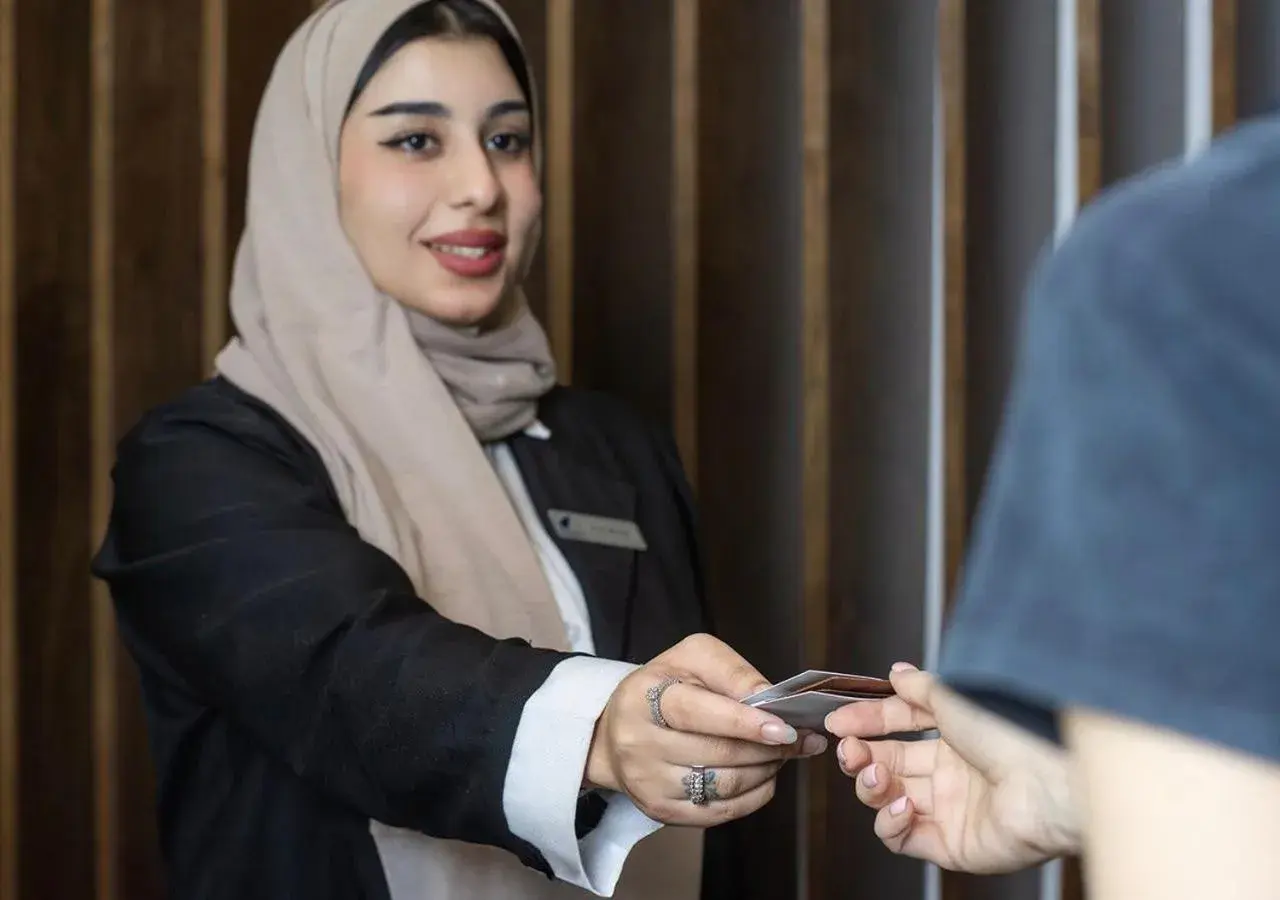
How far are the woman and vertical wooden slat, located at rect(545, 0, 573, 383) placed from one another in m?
0.43

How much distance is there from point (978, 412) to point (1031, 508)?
1915 mm

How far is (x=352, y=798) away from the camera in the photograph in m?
1.23

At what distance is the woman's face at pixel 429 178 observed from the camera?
163cm

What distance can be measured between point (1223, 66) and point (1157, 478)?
1.99 meters

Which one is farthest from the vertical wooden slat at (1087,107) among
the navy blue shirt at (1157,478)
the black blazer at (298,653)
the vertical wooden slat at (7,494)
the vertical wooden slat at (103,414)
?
the navy blue shirt at (1157,478)

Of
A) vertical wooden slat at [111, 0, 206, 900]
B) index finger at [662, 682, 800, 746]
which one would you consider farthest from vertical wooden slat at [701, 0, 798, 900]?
index finger at [662, 682, 800, 746]

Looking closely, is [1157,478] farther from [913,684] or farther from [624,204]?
[624,204]

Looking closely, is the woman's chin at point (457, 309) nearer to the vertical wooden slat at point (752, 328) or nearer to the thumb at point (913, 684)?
the vertical wooden slat at point (752, 328)

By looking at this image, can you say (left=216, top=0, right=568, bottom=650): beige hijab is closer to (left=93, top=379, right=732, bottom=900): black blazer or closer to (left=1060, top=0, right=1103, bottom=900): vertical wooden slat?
(left=93, top=379, right=732, bottom=900): black blazer

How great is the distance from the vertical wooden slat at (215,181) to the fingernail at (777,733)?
1.49m

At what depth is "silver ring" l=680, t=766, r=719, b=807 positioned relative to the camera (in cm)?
108

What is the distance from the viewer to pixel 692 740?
1.06m

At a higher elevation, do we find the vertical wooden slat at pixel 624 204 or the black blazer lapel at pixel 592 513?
the vertical wooden slat at pixel 624 204

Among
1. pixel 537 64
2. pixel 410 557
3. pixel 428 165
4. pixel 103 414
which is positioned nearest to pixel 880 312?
pixel 537 64
